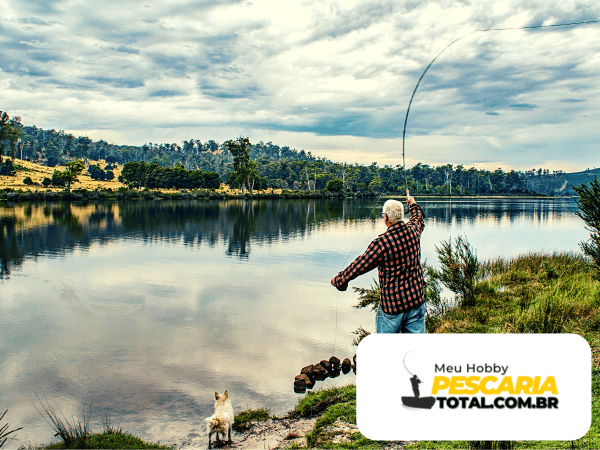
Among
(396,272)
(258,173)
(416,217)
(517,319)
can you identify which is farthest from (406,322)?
(258,173)

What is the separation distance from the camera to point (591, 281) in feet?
43.9

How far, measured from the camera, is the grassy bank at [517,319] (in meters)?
5.08

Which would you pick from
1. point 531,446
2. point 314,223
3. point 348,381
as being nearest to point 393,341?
point 531,446

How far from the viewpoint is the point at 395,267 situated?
14.6 ft

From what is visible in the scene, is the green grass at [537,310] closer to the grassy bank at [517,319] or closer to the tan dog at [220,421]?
A: the grassy bank at [517,319]

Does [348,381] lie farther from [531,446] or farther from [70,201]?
[70,201]

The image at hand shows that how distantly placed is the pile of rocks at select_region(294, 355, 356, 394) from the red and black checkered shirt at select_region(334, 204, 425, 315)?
15.6 feet

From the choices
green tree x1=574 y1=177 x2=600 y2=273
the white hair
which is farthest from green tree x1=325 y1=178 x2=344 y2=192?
the white hair

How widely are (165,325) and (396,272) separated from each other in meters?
10.7

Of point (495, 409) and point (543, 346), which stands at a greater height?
point (543, 346)

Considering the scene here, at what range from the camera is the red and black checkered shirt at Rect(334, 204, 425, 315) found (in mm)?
4355

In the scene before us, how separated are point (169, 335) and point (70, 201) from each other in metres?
89.0

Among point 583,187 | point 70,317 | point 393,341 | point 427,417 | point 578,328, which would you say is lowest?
point 70,317

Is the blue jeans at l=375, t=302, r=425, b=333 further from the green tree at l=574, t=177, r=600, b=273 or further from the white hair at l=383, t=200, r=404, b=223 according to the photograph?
the green tree at l=574, t=177, r=600, b=273
